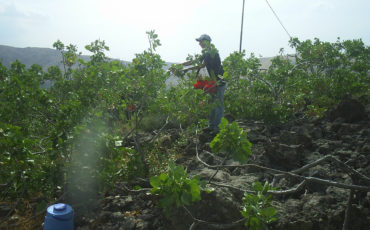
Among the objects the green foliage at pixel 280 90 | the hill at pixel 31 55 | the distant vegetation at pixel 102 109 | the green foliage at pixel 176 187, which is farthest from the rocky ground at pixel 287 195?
the hill at pixel 31 55

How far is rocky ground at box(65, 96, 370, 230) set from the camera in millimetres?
2211

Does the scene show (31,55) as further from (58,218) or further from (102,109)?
(58,218)

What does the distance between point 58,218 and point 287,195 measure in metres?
2.03

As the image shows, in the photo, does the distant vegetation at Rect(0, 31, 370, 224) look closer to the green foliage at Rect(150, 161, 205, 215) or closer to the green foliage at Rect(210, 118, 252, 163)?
the green foliage at Rect(150, 161, 205, 215)

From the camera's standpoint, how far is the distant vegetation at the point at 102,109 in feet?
7.86

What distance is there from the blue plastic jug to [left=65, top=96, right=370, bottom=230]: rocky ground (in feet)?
1.10

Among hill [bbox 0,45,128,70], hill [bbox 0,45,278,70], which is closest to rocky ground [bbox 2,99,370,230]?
hill [bbox 0,45,278,70]

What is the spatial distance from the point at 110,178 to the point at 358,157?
106 inches

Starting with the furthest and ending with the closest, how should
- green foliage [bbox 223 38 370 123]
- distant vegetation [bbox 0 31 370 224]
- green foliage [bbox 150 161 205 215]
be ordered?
green foliage [bbox 223 38 370 123] → distant vegetation [bbox 0 31 370 224] → green foliage [bbox 150 161 205 215]

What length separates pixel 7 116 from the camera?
8.96 ft

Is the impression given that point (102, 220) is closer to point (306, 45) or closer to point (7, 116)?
point (7, 116)

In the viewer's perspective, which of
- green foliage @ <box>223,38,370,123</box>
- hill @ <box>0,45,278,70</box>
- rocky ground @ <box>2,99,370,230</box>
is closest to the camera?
rocky ground @ <box>2,99,370,230</box>

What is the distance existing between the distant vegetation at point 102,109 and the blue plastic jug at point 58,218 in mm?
341

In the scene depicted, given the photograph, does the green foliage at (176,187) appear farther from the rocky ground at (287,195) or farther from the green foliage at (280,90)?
the green foliage at (280,90)
